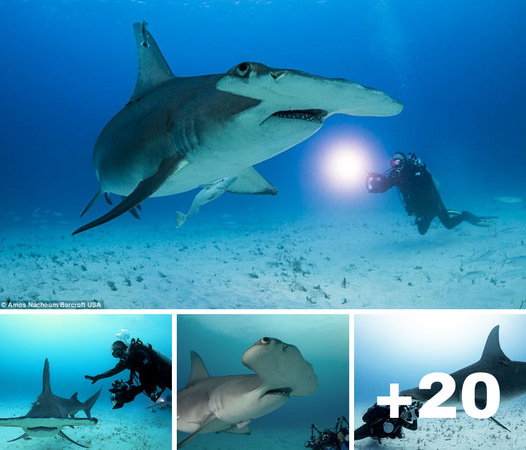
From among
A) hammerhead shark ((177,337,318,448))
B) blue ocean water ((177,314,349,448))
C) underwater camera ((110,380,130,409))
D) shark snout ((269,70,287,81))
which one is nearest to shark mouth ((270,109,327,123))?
shark snout ((269,70,287,81))

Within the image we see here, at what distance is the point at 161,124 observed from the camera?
10.6ft

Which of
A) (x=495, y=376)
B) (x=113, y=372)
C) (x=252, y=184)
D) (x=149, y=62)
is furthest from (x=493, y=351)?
(x=149, y=62)

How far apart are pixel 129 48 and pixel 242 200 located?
29.8 meters

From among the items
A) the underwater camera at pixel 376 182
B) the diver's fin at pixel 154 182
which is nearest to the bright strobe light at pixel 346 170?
the underwater camera at pixel 376 182

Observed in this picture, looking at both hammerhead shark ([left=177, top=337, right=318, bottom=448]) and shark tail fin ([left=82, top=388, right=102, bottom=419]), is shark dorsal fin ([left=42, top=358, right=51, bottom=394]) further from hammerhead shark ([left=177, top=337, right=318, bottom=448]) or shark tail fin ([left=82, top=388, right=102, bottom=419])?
hammerhead shark ([left=177, top=337, right=318, bottom=448])

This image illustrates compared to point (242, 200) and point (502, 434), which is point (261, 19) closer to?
point (242, 200)

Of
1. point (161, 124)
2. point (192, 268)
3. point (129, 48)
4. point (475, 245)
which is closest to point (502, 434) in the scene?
point (161, 124)

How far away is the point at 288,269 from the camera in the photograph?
40.8ft

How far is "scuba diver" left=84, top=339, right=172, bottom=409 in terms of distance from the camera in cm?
364

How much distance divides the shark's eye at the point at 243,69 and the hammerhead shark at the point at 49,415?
3204 mm

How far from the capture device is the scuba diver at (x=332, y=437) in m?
3.52

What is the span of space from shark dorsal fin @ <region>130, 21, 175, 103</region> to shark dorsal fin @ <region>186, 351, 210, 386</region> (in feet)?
8.16

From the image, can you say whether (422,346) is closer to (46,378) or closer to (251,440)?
(251,440)

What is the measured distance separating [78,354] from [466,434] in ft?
11.4
